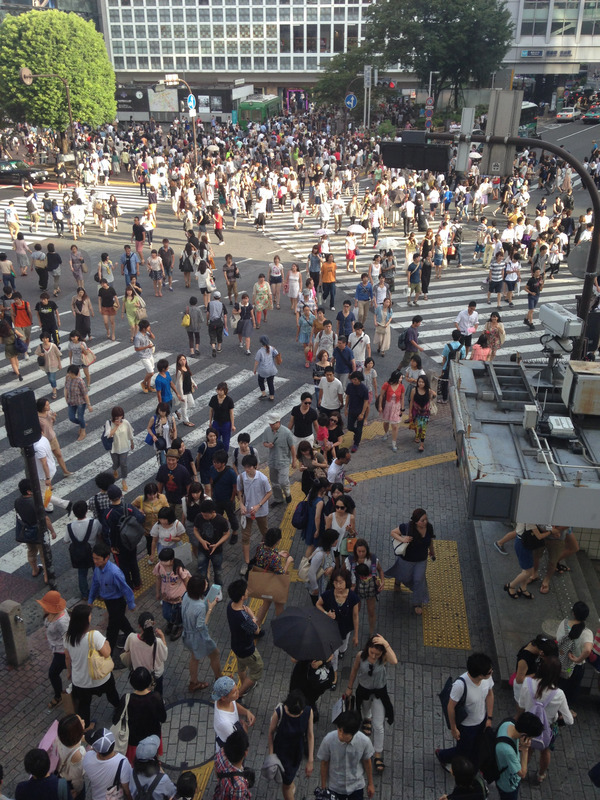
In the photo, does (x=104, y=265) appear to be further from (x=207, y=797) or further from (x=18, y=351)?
(x=207, y=797)

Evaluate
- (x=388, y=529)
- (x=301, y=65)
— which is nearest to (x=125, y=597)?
(x=388, y=529)

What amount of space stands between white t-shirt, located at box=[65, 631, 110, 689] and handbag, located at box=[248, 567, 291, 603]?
1820 millimetres

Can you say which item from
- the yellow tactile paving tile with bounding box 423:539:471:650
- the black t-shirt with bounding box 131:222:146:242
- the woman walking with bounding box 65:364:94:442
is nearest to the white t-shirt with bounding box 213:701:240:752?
the yellow tactile paving tile with bounding box 423:539:471:650

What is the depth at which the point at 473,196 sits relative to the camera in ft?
113

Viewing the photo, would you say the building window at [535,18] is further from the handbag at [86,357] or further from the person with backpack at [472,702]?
the person with backpack at [472,702]

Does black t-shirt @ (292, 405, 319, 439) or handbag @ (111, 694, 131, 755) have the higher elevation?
black t-shirt @ (292, 405, 319, 439)

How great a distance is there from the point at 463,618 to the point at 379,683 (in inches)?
111

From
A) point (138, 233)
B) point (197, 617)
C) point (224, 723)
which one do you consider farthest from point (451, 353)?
point (138, 233)

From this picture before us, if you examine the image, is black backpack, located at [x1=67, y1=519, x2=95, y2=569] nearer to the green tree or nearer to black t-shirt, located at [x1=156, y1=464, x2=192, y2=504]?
black t-shirt, located at [x1=156, y1=464, x2=192, y2=504]

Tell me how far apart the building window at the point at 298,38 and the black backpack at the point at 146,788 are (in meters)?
89.4

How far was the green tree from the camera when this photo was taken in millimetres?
58562

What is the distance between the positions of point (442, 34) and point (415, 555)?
59.2 metres

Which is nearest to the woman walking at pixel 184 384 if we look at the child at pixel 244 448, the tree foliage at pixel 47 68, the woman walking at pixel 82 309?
the child at pixel 244 448

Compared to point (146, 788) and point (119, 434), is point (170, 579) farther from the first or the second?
point (119, 434)
